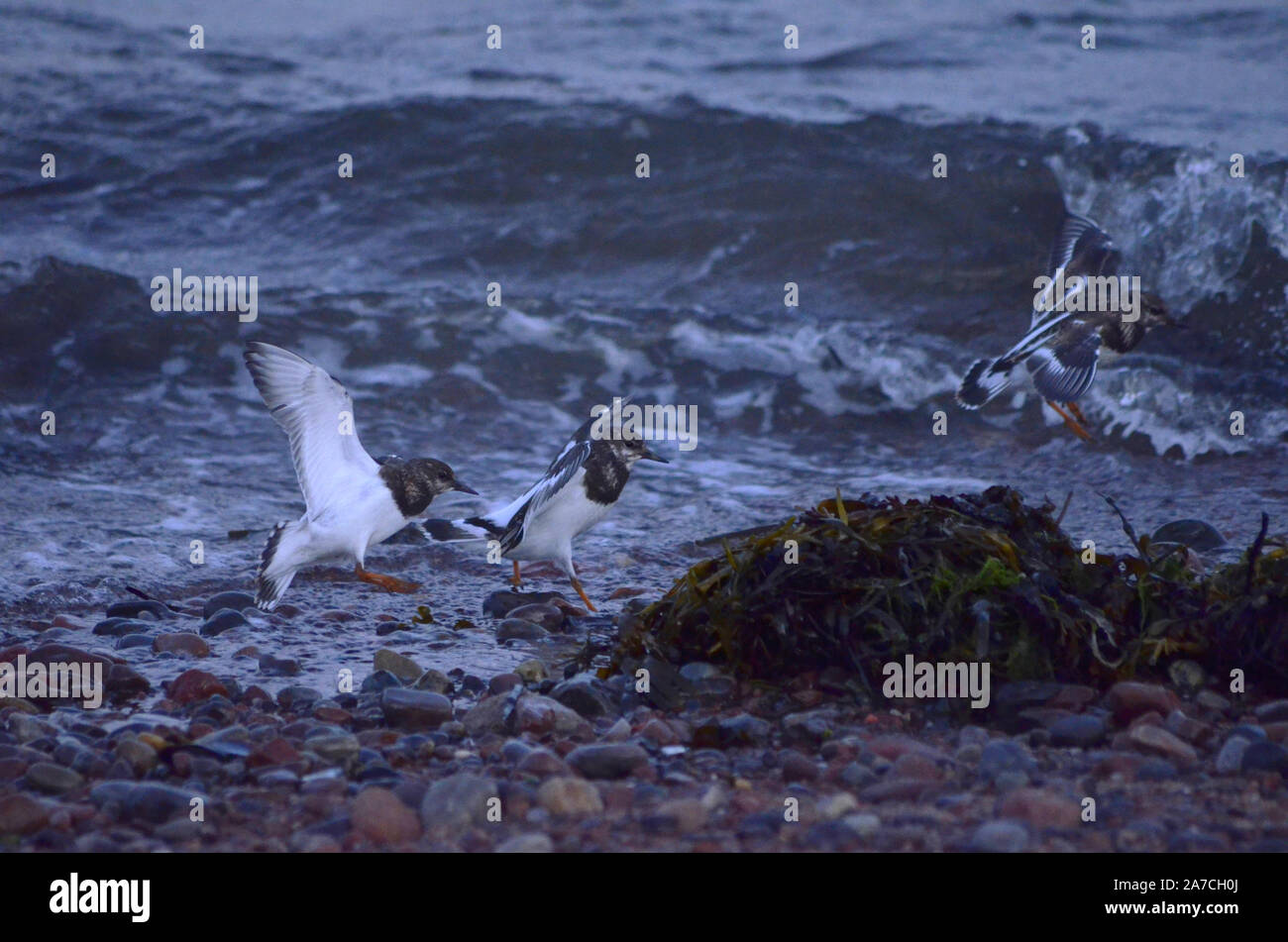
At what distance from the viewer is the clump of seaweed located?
12.6 feet

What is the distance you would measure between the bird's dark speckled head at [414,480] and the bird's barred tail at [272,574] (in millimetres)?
478

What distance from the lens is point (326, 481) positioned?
5.46 metres

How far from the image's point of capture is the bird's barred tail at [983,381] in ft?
22.0

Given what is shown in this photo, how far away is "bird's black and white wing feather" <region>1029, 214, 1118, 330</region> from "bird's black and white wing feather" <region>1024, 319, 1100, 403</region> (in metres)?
0.22

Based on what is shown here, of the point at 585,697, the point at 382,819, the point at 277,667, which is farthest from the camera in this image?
the point at 277,667

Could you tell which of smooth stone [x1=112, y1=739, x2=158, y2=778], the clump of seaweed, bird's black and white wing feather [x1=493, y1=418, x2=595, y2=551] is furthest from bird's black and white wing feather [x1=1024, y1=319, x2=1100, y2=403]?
smooth stone [x1=112, y1=739, x2=158, y2=778]

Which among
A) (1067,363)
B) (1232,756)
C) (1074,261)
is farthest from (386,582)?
(1074,261)

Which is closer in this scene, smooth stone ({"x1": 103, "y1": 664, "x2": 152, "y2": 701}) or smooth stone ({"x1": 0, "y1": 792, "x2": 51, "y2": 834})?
smooth stone ({"x1": 0, "y1": 792, "x2": 51, "y2": 834})

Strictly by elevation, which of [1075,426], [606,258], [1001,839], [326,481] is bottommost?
[1001,839]

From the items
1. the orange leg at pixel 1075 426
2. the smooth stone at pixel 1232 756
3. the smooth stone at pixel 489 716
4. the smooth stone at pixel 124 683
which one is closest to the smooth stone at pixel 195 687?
the smooth stone at pixel 124 683

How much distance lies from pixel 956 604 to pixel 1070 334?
3555mm

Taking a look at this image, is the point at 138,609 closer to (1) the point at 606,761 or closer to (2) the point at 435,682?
(2) the point at 435,682

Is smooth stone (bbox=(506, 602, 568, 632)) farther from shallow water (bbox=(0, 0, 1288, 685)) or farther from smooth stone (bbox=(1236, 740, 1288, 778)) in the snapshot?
smooth stone (bbox=(1236, 740, 1288, 778))
